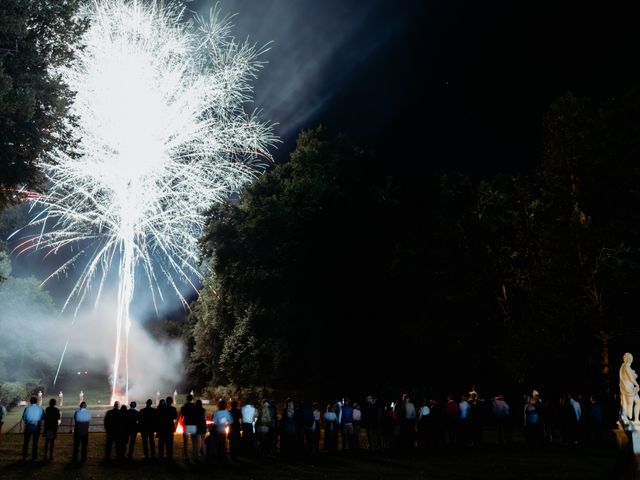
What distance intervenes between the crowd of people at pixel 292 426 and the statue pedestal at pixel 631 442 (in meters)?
6.01

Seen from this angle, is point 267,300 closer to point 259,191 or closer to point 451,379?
point 259,191

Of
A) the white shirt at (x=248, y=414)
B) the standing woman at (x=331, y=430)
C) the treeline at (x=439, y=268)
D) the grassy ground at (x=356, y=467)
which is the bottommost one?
the grassy ground at (x=356, y=467)

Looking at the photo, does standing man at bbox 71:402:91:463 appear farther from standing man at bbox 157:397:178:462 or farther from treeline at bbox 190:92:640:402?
treeline at bbox 190:92:640:402

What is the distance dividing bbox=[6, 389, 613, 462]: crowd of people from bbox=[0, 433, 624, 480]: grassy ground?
60 centimetres

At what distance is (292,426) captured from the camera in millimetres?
18828

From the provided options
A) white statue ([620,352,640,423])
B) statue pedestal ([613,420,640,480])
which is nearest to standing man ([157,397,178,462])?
statue pedestal ([613,420,640,480])

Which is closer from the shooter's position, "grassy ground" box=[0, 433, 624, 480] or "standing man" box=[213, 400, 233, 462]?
"grassy ground" box=[0, 433, 624, 480]

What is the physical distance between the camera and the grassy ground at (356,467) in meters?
14.5

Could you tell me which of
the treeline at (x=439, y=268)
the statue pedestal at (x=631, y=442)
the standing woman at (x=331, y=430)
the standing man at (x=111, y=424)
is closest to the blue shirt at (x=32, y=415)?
the standing man at (x=111, y=424)

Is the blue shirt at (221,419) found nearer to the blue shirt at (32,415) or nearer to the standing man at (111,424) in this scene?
the standing man at (111,424)

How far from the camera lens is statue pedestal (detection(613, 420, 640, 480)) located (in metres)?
14.0

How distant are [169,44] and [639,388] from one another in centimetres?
2253

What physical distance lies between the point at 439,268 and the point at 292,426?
17648 mm

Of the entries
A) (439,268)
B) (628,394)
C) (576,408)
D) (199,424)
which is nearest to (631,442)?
(628,394)
